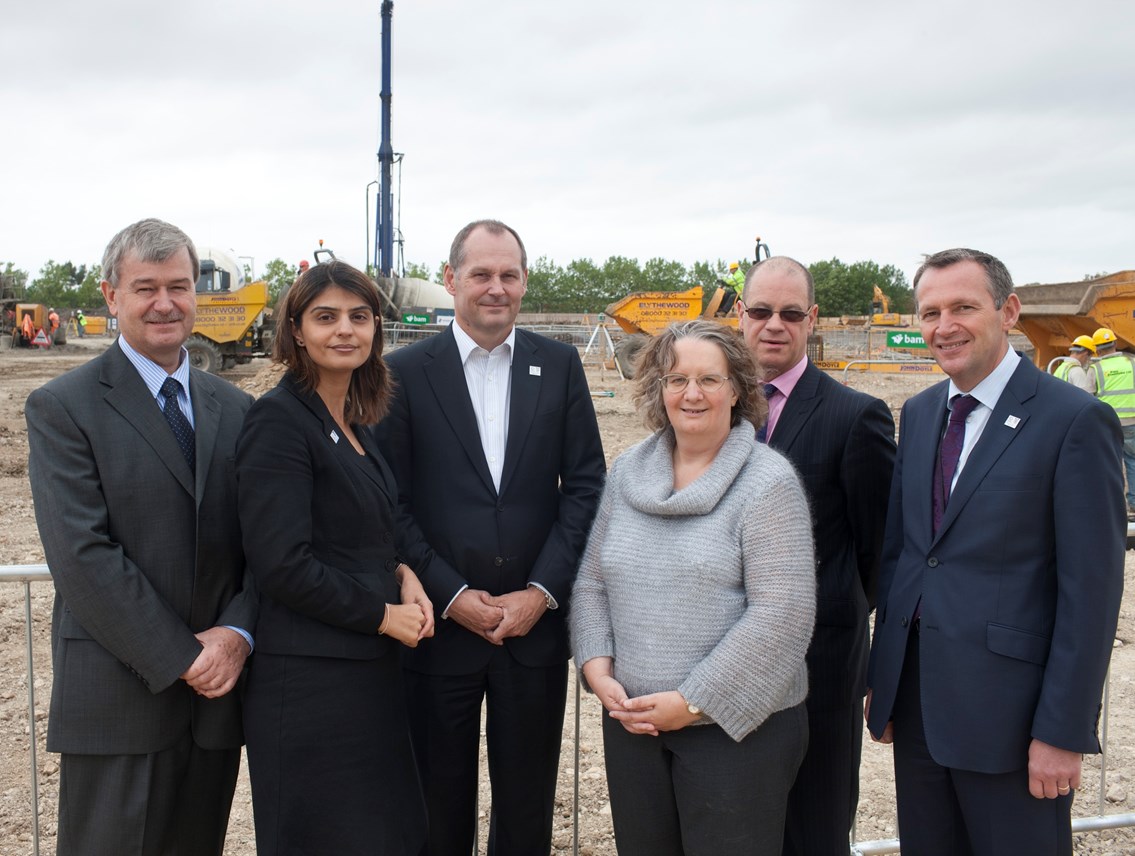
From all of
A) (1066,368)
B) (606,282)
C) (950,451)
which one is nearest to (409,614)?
(950,451)

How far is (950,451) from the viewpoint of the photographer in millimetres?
2479

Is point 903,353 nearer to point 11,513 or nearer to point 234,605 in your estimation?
point 11,513

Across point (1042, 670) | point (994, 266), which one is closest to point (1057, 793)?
point (1042, 670)

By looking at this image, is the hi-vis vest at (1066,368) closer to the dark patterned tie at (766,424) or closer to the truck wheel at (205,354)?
the dark patterned tie at (766,424)

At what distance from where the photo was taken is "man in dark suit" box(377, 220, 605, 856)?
2867 mm

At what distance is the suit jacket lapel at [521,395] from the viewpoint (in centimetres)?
296

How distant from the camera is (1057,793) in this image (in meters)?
2.24

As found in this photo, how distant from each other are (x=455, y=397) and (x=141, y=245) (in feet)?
3.47

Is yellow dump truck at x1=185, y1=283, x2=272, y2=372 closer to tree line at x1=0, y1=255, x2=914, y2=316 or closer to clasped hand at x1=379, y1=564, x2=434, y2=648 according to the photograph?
clasped hand at x1=379, y1=564, x2=434, y2=648

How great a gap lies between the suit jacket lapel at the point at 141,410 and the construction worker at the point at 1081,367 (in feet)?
28.5

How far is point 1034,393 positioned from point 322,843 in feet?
7.36

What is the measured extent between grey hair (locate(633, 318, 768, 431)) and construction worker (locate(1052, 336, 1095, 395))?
757 centimetres

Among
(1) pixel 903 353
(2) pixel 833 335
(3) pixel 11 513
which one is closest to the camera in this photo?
(3) pixel 11 513

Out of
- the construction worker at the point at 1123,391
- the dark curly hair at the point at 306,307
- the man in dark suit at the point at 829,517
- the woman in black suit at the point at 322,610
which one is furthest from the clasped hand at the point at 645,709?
the construction worker at the point at 1123,391
